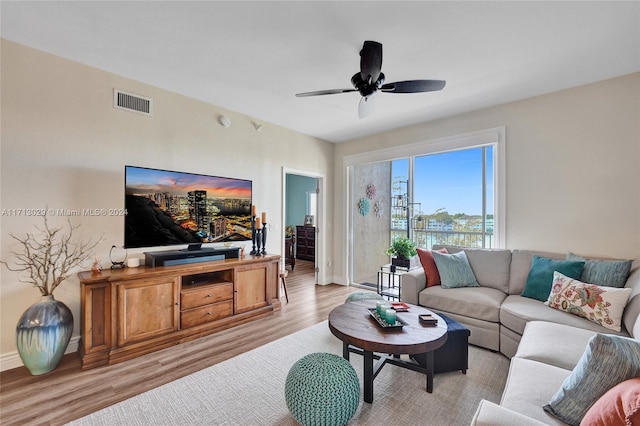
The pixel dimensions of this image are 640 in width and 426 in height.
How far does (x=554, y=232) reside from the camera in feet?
10.1

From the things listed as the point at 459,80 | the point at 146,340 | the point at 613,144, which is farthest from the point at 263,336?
the point at 613,144

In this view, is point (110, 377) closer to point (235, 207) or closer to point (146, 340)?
point (146, 340)

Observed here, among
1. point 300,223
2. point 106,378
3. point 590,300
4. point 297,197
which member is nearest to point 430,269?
point 590,300

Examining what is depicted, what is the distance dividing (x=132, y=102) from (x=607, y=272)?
16.1ft

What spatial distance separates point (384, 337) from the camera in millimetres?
1825

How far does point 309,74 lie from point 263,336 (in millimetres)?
2798

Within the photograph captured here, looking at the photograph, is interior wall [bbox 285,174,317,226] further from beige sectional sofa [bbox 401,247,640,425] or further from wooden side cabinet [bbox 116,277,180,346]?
wooden side cabinet [bbox 116,277,180,346]

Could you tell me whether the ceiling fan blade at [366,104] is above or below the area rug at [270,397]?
above

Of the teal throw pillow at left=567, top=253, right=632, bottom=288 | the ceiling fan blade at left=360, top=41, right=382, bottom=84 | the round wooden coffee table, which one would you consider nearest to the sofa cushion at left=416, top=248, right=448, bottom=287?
the round wooden coffee table

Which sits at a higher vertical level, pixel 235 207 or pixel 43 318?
pixel 235 207

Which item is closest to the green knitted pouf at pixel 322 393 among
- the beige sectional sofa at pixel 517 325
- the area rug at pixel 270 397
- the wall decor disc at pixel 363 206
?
the area rug at pixel 270 397

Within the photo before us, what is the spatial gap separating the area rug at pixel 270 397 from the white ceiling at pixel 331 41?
8.95 feet

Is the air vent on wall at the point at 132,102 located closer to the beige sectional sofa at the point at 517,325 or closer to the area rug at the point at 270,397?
the area rug at the point at 270,397

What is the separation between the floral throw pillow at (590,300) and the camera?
208 cm
